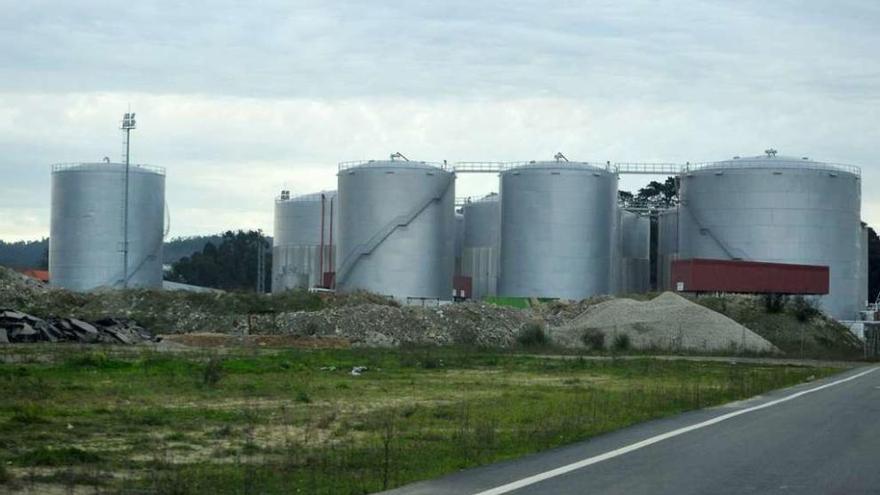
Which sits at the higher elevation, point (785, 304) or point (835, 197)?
point (835, 197)

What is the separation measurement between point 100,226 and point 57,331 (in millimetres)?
42349

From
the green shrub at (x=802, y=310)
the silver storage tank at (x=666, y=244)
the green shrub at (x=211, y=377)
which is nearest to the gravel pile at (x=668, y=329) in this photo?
the green shrub at (x=802, y=310)

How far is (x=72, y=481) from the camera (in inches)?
584

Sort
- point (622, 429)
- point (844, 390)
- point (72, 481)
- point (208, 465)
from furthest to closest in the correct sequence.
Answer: point (844, 390) < point (622, 429) < point (208, 465) < point (72, 481)

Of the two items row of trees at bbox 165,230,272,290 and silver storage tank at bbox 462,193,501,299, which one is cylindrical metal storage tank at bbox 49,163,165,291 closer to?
silver storage tank at bbox 462,193,501,299

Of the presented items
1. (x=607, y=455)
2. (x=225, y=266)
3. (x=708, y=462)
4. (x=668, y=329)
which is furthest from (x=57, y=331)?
(x=225, y=266)

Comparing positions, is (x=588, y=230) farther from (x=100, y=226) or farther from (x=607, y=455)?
(x=607, y=455)

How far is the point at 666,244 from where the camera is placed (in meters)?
102

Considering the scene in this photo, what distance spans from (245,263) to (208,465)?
14851cm

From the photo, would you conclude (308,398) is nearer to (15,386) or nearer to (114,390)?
(114,390)

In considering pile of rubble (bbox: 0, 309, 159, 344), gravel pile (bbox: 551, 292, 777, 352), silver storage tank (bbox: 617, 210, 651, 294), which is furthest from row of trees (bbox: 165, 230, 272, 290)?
pile of rubble (bbox: 0, 309, 159, 344)

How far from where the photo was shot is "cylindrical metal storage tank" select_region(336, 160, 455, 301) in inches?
3494

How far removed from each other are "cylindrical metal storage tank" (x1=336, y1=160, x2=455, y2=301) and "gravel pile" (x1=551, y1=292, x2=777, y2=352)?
19587 mm

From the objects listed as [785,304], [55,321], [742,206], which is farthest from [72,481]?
[742,206]
